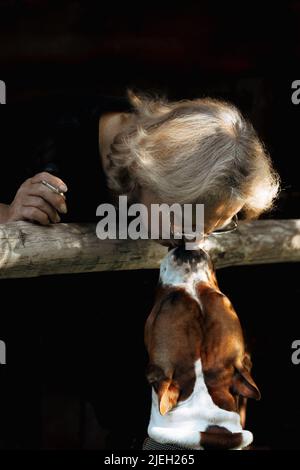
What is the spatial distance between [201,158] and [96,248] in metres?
0.36

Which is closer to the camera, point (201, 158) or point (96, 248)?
point (201, 158)

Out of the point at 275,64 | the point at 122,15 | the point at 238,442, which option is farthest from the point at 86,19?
the point at 238,442

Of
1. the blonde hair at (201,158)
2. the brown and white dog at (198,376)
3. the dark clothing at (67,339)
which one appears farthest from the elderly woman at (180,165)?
the dark clothing at (67,339)

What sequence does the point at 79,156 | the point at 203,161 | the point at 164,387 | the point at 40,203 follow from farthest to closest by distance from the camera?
the point at 79,156 < the point at 40,203 < the point at 203,161 < the point at 164,387

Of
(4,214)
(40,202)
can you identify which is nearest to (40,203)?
(40,202)

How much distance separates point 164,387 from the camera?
95 cm

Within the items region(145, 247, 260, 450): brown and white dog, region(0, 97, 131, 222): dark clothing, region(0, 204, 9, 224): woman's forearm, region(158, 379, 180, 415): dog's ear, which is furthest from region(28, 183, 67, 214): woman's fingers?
region(158, 379, 180, 415): dog's ear

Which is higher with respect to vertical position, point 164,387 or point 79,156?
point 79,156

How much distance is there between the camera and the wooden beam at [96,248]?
4.04 ft

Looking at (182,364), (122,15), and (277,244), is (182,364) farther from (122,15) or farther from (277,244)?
(122,15)

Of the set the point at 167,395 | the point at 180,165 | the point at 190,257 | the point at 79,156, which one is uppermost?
the point at 79,156

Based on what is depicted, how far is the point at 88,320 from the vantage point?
1915mm

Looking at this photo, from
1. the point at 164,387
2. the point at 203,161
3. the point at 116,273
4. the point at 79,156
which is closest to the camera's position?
the point at 164,387

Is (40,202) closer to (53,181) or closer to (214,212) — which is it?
(53,181)
